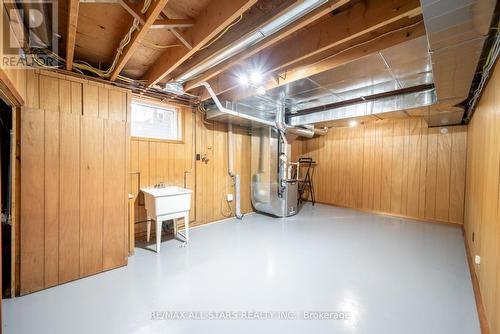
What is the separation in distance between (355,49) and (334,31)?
1.19 ft

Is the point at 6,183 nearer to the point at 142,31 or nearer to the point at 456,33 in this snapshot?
the point at 142,31

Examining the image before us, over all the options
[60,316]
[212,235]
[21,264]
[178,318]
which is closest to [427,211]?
[212,235]

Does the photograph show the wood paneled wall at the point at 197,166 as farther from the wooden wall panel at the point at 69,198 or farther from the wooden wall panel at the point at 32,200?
the wooden wall panel at the point at 32,200

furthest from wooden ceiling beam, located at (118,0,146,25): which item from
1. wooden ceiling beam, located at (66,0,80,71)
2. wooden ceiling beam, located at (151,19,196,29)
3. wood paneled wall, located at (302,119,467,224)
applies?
wood paneled wall, located at (302,119,467,224)

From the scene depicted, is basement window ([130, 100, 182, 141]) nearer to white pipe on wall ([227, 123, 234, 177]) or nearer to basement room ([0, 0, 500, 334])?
basement room ([0, 0, 500, 334])

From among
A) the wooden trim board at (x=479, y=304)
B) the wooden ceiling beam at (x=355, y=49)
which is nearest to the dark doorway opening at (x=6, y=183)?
the wooden ceiling beam at (x=355, y=49)

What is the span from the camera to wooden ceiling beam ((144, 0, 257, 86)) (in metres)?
1.40

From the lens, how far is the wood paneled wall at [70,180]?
194 centimetres

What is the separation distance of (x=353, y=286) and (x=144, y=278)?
6.99ft

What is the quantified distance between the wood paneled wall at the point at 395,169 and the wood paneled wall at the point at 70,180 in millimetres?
4998

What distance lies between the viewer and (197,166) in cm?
391

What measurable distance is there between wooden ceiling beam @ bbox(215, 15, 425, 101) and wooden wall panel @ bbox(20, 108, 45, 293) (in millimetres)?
2457

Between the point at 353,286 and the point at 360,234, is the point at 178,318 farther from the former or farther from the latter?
the point at 360,234

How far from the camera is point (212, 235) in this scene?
3.44m
